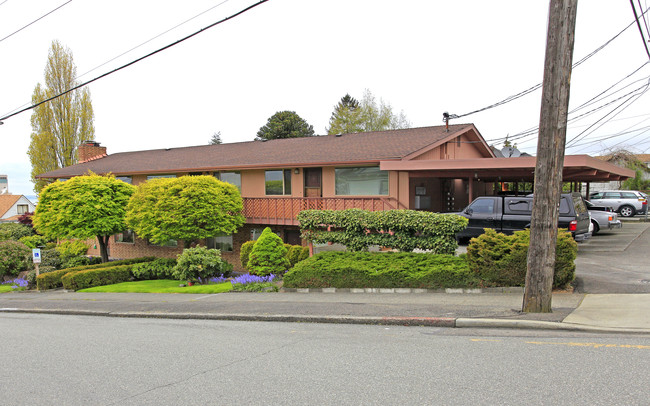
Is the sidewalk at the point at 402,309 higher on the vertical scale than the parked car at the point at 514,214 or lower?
lower

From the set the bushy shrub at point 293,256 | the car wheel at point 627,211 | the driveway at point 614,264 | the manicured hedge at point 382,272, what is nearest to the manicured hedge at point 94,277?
the bushy shrub at point 293,256

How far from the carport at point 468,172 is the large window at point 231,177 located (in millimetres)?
9618

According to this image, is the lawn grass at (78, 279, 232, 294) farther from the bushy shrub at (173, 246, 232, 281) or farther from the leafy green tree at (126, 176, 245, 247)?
the leafy green tree at (126, 176, 245, 247)

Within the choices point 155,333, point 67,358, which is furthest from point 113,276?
point 67,358

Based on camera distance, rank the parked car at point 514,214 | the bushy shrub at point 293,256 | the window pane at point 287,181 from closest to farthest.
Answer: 1. the parked car at point 514,214
2. the bushy shrub at point 293,256
3. the window pane at point 287,181

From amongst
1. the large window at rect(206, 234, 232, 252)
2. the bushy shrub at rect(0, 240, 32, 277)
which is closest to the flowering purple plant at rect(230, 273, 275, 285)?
the large window at rect(206, 234, 232, 252)

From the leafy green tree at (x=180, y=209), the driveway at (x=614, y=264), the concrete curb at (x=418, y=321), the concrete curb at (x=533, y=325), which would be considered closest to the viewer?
the concrete curb at (x=533, y=325)

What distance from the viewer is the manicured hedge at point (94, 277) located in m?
20.0

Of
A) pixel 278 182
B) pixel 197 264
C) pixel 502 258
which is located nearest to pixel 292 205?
pixel 278 182

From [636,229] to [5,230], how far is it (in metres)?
40.3

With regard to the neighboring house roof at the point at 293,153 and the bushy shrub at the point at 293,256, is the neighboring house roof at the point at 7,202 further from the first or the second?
the bushy shrub at the point at 293,256

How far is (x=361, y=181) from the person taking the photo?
2077 centimetres

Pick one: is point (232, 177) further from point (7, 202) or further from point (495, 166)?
point (7, 202)

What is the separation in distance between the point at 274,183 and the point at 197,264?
6.41m
